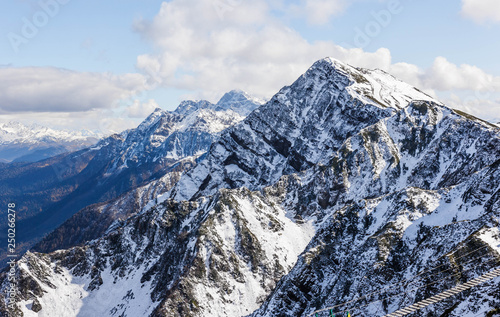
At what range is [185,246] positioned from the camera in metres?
165

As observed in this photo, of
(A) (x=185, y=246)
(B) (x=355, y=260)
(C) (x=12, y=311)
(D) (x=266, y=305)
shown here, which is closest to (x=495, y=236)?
(B) (x=355, y=260)

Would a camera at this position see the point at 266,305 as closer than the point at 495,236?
No

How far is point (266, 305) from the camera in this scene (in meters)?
128

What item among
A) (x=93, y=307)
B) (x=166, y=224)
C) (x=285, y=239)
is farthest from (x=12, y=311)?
(x=285, y=239)

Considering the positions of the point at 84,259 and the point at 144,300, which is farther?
the point at 84,259

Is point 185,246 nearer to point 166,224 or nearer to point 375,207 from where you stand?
point 166,224

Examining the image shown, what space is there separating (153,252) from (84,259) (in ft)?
122

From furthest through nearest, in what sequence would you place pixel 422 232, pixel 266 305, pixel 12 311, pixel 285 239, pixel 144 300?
pixel 285 239, pixel 144 300, pixel 12 311, pixel 266 305, pixel 422 232

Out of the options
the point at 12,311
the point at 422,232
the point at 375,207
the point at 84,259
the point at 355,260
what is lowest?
the point at 12,311

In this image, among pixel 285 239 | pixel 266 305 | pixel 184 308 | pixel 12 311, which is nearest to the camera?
pixel 266 305

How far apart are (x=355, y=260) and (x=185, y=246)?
8263cm

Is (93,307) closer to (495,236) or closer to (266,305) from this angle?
(266,305)

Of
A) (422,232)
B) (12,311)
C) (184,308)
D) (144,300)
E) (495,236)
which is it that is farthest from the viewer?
(144,300)

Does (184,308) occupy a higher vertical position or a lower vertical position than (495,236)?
lower
